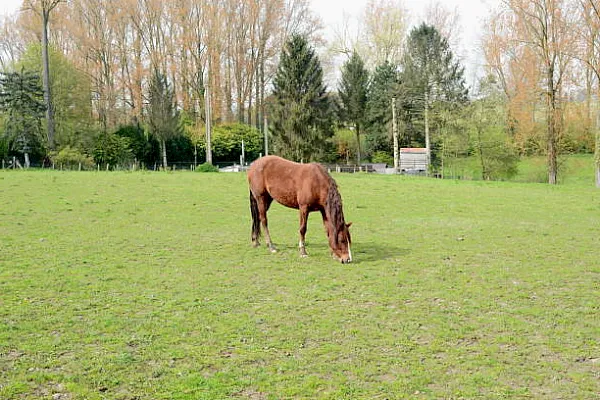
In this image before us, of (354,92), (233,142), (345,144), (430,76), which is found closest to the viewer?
(430,76)

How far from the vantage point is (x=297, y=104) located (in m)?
45.0

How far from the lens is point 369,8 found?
1996 inches

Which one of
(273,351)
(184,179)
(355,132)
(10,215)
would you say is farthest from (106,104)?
(273,351)

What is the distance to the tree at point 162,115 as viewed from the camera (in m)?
44.3

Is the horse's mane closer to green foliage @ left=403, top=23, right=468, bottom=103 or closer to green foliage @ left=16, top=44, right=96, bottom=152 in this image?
green foliage @ left=16, top=44, right=96, bottom=152

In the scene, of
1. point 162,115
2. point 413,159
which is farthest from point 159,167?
point 413,159

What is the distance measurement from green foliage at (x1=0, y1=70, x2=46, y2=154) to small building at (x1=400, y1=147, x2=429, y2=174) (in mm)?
26810

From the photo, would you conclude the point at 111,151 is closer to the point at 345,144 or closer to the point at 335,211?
the point at 345,144

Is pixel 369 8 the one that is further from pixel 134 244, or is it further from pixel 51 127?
pixel 134 244

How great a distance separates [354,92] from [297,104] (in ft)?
28.3

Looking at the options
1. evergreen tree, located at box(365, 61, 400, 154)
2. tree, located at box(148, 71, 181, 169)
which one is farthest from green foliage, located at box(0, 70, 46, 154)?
evergreen tree, located at box(365, 61, 400, 154)

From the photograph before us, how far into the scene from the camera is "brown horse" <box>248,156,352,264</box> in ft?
31.1

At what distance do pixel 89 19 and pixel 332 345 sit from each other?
50.2 meters

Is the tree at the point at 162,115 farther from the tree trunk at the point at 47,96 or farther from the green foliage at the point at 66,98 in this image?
the tree trunk at the point at 47,96
